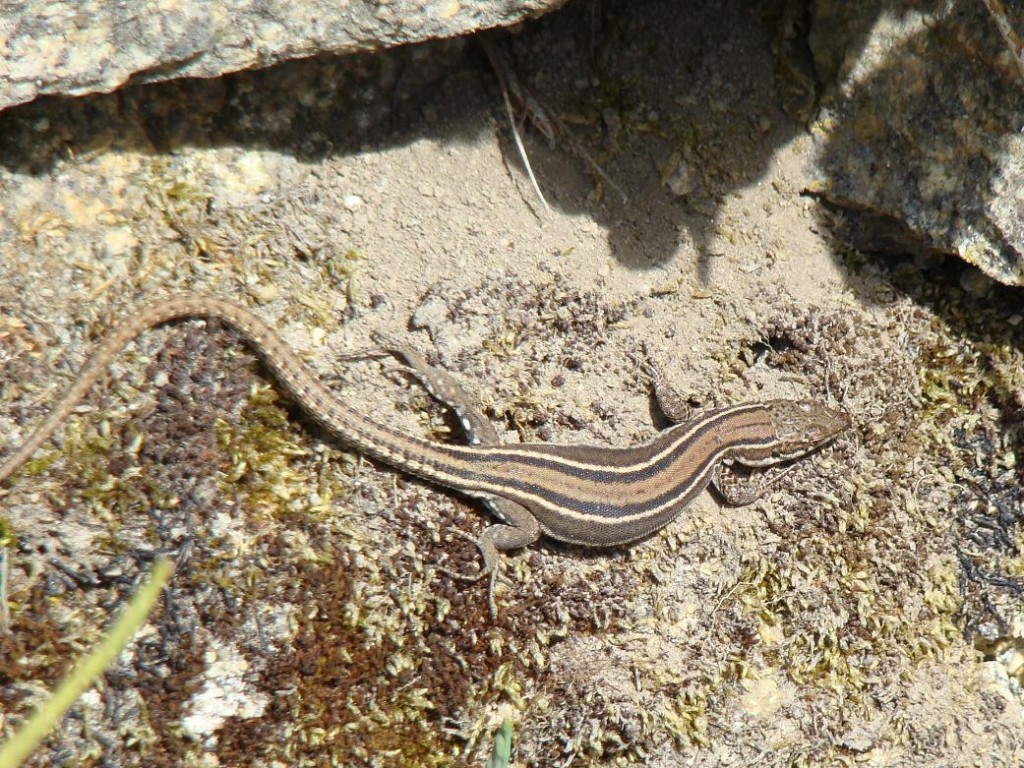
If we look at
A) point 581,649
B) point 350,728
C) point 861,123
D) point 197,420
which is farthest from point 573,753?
point 861,123

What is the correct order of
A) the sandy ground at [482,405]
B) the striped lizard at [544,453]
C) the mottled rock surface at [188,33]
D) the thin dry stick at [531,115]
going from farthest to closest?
the thin dry stick at [531,115] < the striped lizard at [544,453] < the sandy ground at [482,405] < the mottled rock surface at [188,33]

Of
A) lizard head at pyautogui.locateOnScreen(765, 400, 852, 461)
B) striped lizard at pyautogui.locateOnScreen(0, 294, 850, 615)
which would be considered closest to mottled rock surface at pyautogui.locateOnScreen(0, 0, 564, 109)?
striped lizard at pyautogui.locateOnScreen(0, 294, 850, 615)

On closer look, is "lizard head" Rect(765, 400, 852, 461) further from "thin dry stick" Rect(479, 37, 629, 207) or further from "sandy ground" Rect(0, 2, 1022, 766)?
"thin dry stick" Rect(479, 37, 629, 207)

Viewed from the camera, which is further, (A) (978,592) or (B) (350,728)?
(A) (978,592)

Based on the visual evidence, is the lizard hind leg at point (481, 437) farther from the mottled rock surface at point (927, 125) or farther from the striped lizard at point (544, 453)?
the mottled rock surface at point (927, 125)

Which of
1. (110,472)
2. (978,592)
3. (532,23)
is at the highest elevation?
(532,23)

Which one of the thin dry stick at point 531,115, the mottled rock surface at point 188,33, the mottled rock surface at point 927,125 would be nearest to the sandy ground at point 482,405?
the thin dry stick at point 531,115

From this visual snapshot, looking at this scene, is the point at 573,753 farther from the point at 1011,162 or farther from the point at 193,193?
the point at 1011,162
